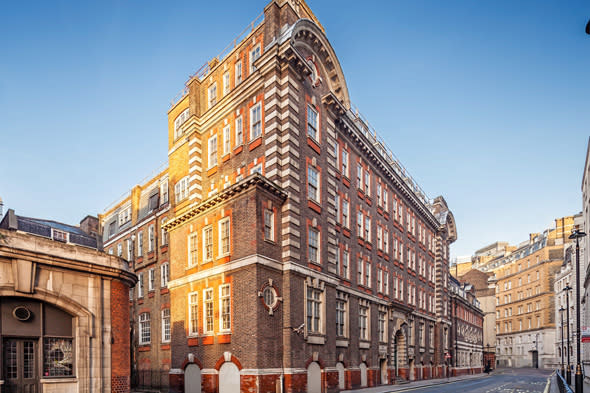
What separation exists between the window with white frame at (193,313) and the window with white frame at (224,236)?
370 cm

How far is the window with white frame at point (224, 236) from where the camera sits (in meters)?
25.7

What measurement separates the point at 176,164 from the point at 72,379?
24.1 meters

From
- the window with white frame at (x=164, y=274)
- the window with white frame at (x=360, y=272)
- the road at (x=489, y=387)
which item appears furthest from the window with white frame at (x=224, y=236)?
the road at (x=489, y=387)

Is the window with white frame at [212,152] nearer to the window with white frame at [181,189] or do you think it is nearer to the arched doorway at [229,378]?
the window with white frame at [181,189]

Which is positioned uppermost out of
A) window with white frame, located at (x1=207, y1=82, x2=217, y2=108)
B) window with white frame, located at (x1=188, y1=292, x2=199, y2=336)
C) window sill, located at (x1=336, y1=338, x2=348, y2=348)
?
window with white frame, located at (x1=207, y1=82, x2=217, y2=108)

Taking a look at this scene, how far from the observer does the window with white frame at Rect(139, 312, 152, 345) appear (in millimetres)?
36969

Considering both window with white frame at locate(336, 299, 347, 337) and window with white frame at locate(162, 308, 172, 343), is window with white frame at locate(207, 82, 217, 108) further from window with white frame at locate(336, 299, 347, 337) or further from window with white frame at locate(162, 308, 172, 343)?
window with white frame at locate(336, 299, 347, 337)

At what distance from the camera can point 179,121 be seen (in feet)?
118

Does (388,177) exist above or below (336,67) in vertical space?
below

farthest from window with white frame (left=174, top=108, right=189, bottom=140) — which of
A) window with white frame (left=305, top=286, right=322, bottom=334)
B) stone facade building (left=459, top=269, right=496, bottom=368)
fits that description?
stone facade building (left=459, top=269, right=496, bottom=368)

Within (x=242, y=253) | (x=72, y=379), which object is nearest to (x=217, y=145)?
(x=242, y=253)

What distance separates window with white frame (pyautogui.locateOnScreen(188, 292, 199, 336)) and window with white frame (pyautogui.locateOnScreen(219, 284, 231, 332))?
9.56ft

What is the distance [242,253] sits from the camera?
24.0 m

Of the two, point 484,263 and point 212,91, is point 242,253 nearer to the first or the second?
point 212,91
